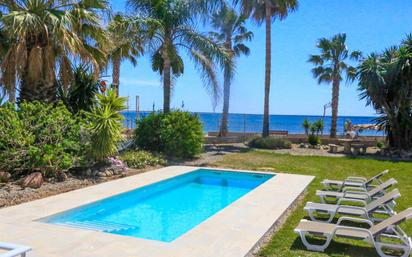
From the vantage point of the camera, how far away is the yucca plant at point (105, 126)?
32.6 ft

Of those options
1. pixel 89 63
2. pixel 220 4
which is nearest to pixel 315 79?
pixel 220 4

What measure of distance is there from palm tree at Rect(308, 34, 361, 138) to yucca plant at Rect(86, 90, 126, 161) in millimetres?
18804

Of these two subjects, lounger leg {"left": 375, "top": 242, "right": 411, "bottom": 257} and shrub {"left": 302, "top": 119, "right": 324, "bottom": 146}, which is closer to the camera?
lounger leg {"left": 375, "top": 242, "right": 411, "bottom": 257}

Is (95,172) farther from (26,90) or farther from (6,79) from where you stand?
(6,79)

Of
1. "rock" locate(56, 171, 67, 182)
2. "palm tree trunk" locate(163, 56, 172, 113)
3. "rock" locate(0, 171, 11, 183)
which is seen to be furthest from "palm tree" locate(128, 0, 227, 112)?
"rock" locate(0, 171, 11, 183)

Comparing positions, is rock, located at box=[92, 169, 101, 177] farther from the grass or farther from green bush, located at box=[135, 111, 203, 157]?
the grass

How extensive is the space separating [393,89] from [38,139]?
16737 mm

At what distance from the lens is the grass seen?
5098 millimetres

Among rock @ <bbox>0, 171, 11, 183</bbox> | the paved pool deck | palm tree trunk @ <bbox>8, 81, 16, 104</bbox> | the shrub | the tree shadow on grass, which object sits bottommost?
the tree shadow on grass

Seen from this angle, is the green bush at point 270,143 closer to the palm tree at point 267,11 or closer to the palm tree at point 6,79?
the palm tree at point 267,11

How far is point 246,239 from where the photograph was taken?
5312mm

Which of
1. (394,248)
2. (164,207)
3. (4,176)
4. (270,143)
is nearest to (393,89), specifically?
(270,143)

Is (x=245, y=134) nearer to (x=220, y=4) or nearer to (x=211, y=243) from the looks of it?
(x=220, y=4)

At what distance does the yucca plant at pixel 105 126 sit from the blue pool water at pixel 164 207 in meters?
1.81
